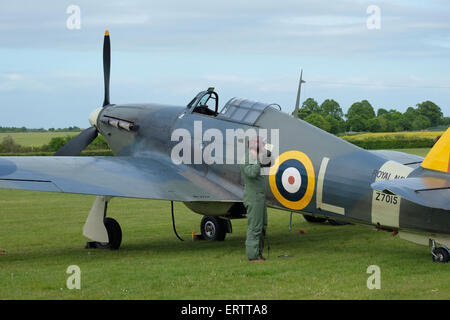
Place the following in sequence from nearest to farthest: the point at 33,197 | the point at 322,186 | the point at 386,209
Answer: the point at 386,209 → the point at 322,186 → the point at 33,197

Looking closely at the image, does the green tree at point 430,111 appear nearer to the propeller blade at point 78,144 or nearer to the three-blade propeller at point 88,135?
the three-blade propeller at point 88,135

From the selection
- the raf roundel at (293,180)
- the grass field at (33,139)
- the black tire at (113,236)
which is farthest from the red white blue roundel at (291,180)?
the grass field at (33,139)

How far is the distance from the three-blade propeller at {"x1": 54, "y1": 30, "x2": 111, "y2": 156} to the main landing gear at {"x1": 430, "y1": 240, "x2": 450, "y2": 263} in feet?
23.5

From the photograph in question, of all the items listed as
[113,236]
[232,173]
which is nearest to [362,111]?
[232,173]

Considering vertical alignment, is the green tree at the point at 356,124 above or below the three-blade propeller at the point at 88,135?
below

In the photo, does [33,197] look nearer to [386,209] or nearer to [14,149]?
[386,209]

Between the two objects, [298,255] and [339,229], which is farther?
[339,229]

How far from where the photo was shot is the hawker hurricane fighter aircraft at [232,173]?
26.0ft

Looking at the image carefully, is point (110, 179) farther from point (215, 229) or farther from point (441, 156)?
point (441, 156)

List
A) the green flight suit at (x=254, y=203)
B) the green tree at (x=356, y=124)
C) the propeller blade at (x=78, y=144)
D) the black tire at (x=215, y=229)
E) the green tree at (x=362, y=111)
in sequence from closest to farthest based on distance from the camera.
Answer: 1. the green flight suit at (x=254, y=203)
2. the black tire at (x=215, y=229)
3. the propeller blade at (x=78, y=144)
4. the green tree at (x=356, y=124)
5. the green tree at (x=362, y=111)

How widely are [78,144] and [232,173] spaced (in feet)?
13.7
